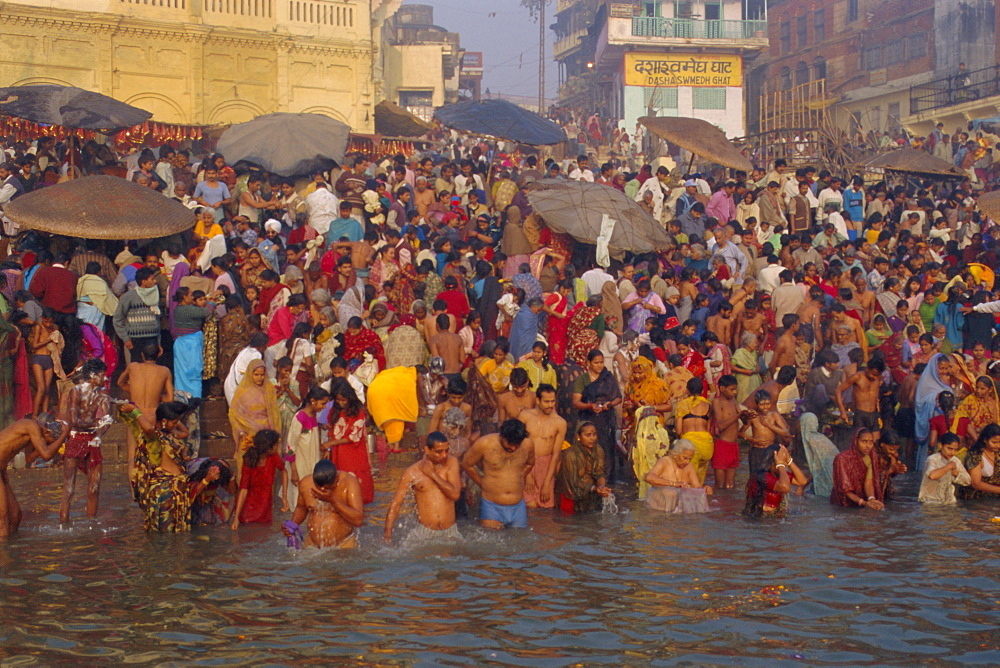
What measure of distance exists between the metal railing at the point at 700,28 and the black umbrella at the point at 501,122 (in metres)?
28.2

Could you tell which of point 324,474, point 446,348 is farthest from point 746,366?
point 324,474

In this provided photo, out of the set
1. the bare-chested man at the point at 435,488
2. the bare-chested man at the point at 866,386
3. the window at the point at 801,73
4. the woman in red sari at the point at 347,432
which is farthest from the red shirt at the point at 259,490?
the window at the point at 801,73

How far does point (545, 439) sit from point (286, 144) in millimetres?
8405

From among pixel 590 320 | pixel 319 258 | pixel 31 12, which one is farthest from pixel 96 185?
pixel 31 12

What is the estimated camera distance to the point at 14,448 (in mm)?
8977

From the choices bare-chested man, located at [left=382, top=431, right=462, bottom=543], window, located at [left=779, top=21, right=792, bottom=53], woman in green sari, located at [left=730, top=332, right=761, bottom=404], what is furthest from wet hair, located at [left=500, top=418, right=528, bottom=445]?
window, located at [left=779, top=21, right=792, bottom=53]

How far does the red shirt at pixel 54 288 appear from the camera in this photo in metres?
11.8

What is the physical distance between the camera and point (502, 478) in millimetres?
9133

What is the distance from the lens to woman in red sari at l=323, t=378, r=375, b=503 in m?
9.44

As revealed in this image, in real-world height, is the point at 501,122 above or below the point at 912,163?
above

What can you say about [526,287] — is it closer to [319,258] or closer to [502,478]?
[319,258]

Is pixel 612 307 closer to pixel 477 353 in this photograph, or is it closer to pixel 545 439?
pixel 477 353

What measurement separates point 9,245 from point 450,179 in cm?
660

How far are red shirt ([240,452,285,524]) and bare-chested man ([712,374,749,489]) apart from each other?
172 inches
